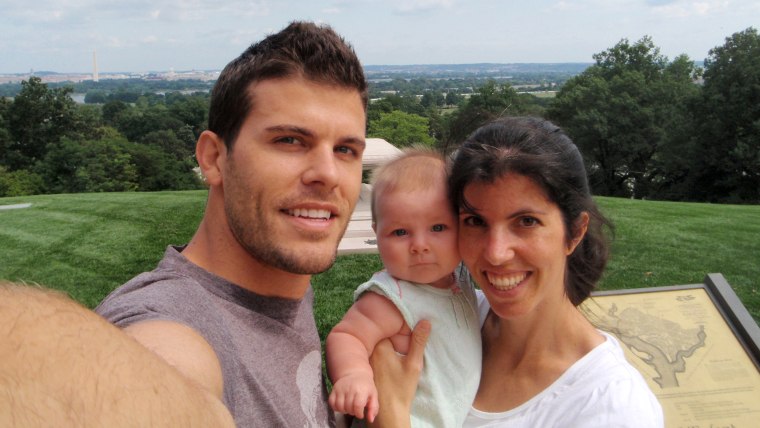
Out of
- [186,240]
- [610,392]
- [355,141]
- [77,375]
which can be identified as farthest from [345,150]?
[186,240]

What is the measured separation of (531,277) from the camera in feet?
7.20

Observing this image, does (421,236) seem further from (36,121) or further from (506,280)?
(36,121)

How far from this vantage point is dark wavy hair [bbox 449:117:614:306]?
82.7 inches

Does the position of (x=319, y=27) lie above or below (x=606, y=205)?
above

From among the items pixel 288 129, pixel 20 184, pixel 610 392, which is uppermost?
pixel 288 129

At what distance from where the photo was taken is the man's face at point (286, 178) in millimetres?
1867

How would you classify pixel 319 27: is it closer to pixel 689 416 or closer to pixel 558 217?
pixel 558 217

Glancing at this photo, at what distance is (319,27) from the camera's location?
2.17 meters

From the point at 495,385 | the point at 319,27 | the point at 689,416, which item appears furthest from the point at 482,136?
the point at 689,416

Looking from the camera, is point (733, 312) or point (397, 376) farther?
point (733, 312)

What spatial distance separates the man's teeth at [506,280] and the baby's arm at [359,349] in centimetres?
44

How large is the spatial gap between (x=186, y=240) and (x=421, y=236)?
766cm

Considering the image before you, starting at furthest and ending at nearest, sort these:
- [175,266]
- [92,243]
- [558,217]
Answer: [92,243] → [558,217] → [175,266]

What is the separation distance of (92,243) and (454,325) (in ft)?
28.3
